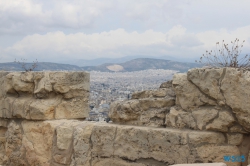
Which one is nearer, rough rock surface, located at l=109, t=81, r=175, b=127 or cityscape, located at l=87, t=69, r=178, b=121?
rough rock surface, located at l=109, t=81, r=175, b=127

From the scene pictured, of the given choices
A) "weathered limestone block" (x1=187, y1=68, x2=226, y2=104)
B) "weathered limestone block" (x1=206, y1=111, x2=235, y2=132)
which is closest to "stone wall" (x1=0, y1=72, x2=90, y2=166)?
"weathered limestone block" (x1=187, y1=68, x2=226, y2=104)

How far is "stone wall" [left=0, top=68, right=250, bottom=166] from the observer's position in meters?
3.34

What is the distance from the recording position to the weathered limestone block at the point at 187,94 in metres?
3.49

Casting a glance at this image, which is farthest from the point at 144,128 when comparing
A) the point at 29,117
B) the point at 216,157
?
the point at 29,117

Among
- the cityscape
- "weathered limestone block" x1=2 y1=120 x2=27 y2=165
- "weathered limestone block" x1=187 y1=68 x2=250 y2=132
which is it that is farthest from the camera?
the cityscape

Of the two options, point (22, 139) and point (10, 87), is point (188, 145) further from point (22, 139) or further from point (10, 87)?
point (10, 87)

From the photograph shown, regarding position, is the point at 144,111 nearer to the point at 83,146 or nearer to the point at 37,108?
the point at 83,146

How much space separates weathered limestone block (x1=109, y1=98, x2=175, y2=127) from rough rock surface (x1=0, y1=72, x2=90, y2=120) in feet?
3.23

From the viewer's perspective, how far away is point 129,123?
3.96 metres

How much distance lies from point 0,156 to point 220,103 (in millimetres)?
3409

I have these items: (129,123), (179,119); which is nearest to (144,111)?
(129,123)

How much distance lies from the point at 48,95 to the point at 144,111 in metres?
1.57

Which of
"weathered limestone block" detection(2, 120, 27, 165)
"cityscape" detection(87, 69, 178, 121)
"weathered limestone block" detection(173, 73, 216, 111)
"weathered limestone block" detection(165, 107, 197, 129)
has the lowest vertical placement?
"weathered limestone block" detection(2, 120, 27, 165)

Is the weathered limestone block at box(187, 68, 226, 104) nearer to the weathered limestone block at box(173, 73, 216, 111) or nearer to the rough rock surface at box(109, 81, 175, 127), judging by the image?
the weathered limestone block at box(173, 73, 216, 111)
